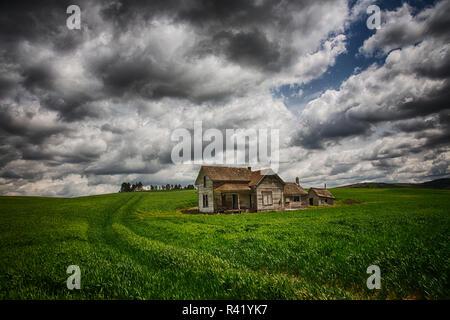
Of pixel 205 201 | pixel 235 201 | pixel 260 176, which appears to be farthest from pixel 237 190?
pixel 205 201

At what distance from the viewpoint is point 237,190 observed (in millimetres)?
31688

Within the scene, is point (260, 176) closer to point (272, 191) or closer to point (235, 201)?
point (272, 191)

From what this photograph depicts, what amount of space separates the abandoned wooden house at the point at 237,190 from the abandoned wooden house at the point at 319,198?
17149 millimetres

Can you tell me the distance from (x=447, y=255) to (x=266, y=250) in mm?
4820

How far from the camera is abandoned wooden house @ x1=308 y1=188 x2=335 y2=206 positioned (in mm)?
46719

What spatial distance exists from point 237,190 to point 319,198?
2550cm

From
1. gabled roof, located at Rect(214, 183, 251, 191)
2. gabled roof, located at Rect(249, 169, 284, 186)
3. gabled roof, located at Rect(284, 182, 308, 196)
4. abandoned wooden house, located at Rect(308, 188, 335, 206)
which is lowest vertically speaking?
abandoned wooden house, located at Rect(308, 188, 335, 206)

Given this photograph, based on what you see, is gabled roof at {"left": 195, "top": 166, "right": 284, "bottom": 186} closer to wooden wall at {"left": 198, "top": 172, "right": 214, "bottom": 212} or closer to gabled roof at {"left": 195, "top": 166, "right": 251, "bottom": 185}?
gabled roof at {"left": 195, "top": 166, "right": 251, "bottom": 185}

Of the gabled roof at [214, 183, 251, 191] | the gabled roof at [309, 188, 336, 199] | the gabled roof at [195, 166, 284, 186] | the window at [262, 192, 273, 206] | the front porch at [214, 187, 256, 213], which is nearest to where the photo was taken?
the gabled roof at [214, 183, 251, 191]

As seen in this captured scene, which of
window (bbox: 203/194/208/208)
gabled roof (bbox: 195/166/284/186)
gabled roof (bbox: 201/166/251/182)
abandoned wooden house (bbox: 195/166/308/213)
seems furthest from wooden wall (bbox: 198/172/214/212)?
gabled roof (bbox: 201/166/251/182)

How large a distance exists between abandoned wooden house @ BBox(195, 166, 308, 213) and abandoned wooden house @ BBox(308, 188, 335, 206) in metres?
17.1
